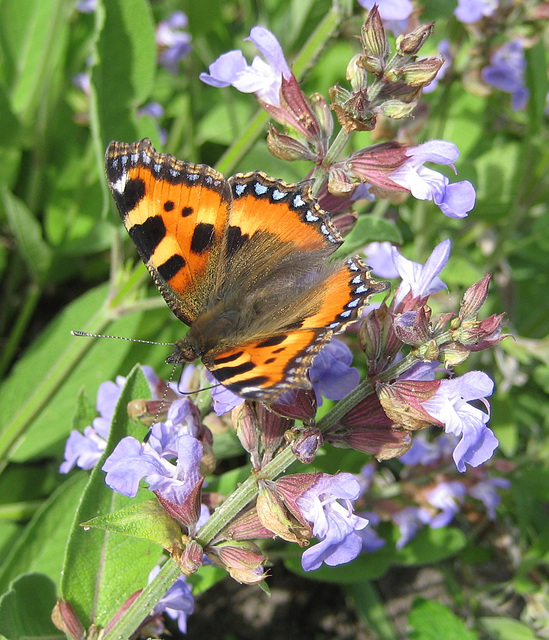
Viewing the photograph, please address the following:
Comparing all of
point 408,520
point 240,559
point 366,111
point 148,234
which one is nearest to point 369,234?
point 366,111

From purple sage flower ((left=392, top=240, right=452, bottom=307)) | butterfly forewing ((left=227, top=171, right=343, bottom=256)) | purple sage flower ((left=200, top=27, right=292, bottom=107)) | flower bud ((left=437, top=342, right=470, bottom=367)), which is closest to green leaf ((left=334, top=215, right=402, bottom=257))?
butterfly forewing ((left=227, top=171, right=343, bottom=256))

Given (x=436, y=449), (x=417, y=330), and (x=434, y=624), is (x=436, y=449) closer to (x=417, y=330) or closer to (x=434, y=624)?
(x=434, y=624)

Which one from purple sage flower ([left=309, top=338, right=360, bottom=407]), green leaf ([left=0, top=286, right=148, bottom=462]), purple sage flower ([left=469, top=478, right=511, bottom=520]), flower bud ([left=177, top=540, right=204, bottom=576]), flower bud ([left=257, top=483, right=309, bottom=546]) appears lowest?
purple sage flower ([left=469, top=478, right=511, bottom=520])

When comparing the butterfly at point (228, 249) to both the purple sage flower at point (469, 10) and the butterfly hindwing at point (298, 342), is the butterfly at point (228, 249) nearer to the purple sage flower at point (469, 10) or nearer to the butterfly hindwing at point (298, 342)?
the butterfly hindwing at point (298, 342)

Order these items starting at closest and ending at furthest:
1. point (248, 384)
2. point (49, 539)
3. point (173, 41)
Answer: point (248, 384) < point (49, 539) < point (173, 41)

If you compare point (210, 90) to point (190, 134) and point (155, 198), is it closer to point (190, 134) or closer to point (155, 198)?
point (190, 134)

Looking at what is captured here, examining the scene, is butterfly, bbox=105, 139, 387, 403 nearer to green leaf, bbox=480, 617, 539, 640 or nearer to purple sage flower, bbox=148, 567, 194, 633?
purple sage flower, bbox=148, 567, 194, 633
